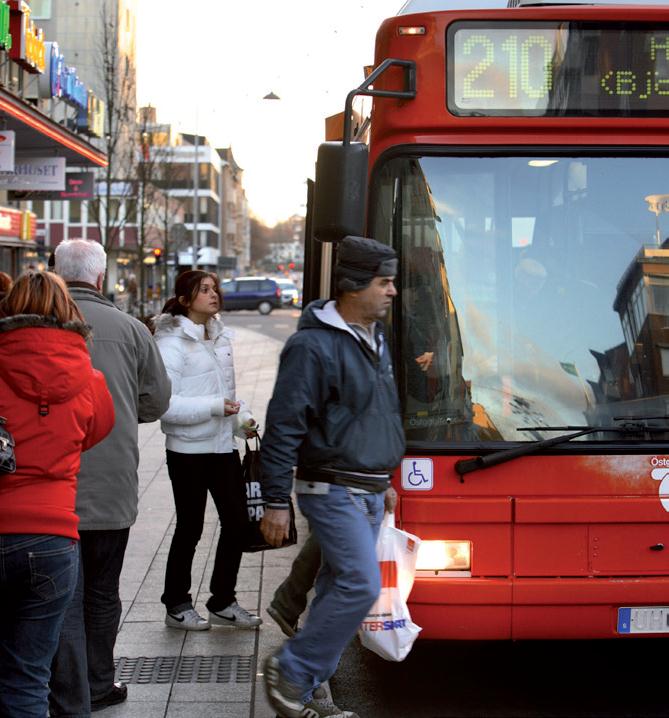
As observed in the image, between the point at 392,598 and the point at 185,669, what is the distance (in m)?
1.30

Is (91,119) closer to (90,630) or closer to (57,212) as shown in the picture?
(90,630)

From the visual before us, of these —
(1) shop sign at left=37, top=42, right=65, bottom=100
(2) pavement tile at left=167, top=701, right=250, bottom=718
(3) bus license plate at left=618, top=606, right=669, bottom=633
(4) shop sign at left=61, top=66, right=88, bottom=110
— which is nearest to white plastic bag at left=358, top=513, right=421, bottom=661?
(2) pavement tile at left=167, top=701, right=250, bottom=718

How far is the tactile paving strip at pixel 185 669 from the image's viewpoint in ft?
17.8

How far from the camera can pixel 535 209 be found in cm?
516

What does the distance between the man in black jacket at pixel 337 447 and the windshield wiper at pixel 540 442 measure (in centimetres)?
49

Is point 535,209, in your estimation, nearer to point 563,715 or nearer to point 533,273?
point 533,273

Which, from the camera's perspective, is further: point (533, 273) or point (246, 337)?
point (246, 337)

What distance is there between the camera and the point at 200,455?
619 centimetres

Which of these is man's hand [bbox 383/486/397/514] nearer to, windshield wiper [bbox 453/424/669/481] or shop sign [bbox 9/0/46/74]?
windshield wiper [bbox 453/424/669/481]

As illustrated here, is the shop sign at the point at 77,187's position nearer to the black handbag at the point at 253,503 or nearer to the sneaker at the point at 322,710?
the black handbag at the point at 253,503

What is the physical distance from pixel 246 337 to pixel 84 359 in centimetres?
3378


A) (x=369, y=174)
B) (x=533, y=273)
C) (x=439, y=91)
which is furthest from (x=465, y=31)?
(x=533, y=273)

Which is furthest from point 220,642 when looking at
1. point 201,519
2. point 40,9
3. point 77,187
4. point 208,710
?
point 40,9

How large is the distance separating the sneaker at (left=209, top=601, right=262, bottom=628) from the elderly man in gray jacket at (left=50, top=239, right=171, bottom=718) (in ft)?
4.37
